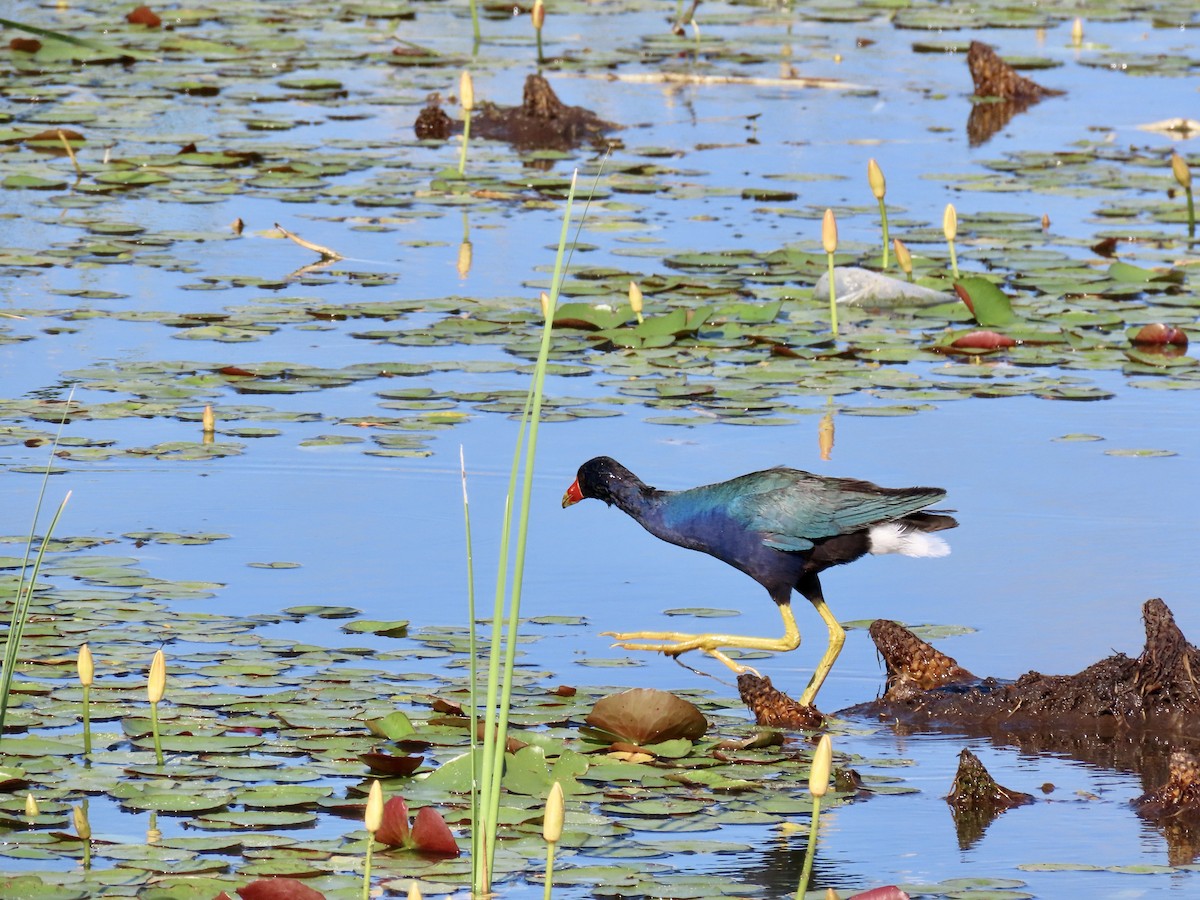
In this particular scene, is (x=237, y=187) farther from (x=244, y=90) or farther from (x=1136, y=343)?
(x=1136, y=343)

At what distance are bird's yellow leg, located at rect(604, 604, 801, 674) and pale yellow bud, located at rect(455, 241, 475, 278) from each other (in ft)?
13.7

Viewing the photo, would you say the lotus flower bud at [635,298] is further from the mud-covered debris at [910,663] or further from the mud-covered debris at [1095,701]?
the mud-covered debris at [1095,701]

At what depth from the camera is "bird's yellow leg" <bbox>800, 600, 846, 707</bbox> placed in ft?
16.0

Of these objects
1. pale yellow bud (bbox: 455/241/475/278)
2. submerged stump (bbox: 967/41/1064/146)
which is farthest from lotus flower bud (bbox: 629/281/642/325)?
submerged stump (bbox: 967/41/1064/146)

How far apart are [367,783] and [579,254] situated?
231 inches

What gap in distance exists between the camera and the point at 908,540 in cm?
517

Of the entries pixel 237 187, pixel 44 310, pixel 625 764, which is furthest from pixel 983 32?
pixel 625 764

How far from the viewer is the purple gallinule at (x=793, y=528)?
509cm

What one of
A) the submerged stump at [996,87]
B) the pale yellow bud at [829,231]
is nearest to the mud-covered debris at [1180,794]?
the pale yellow bud at [829,231]

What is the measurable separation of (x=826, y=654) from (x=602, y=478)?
82 cm

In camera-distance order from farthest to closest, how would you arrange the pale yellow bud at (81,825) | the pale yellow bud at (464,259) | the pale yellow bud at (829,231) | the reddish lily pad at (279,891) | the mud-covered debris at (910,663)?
the pale yellow bud at (464,259), the pale yellow bud at (829,231), the mud-covered debris at (910,663), the pale yellow bud at (81,825), the reddish lily pad at (279,891)

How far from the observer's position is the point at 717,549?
17.3ft

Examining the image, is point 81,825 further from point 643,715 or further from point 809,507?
point 809,507

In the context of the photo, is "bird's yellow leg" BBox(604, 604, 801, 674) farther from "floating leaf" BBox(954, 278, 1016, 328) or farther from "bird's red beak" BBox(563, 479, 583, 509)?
"floating leaf" BBox(954, 278, 1016, 328)
